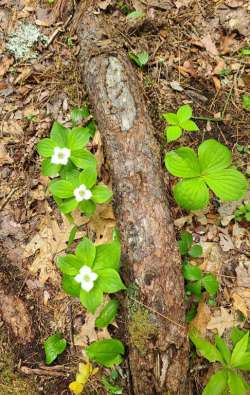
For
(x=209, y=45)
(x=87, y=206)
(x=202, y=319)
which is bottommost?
(x=202, y=319)

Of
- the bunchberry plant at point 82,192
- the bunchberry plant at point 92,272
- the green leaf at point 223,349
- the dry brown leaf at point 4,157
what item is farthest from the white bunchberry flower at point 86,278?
the dry brown leaf at point 4,157

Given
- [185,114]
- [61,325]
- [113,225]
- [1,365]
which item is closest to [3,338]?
[1,365]

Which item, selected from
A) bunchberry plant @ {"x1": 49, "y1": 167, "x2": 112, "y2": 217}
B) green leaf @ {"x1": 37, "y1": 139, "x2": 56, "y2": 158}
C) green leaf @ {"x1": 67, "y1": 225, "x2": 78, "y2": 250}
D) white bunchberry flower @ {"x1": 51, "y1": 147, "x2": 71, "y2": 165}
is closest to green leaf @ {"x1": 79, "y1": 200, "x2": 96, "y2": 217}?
bunchberry plant @ {"x1": 49, "y1": 167, "x2": 112, "y2": 217}

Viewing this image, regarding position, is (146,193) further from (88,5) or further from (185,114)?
(88,5)

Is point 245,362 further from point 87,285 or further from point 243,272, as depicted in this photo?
point 87,285

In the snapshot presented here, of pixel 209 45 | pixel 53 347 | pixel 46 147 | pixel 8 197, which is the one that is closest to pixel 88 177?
pixel 46 147

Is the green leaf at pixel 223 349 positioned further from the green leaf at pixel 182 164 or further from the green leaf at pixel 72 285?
the green leaf at pixel 182 164
